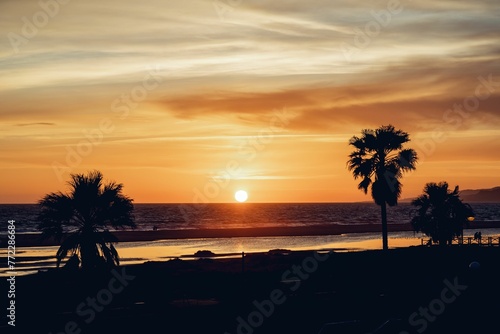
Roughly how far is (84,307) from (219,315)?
698 centimetres

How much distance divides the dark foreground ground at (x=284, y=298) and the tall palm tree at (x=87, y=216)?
4.46ft

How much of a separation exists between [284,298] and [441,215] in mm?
27971

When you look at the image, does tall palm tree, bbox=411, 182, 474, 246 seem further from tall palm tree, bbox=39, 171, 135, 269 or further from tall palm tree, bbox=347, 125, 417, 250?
tall palm tree, bbox=39, 171, 135, 269

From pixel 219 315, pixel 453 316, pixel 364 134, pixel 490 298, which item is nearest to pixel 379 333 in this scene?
pixel 453 316

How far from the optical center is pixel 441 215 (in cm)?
5984

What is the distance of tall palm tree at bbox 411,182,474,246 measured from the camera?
5947 cm

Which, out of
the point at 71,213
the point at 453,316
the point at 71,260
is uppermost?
the point at 71,213

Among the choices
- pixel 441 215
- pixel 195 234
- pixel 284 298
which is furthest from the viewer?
pixel 195 234

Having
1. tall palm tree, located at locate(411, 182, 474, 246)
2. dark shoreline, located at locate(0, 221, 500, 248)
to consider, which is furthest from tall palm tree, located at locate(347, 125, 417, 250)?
dark shoreline, located at locate(0, 221, 500, 248)

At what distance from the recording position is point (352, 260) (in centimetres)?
4869

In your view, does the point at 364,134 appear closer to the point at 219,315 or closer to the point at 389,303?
the point at 389,303

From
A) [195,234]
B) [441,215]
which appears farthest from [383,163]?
[195,234]

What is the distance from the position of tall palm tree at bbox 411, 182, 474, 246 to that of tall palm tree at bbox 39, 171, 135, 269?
102 feet

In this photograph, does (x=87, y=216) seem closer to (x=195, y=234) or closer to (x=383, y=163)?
(x=383, y=163)
